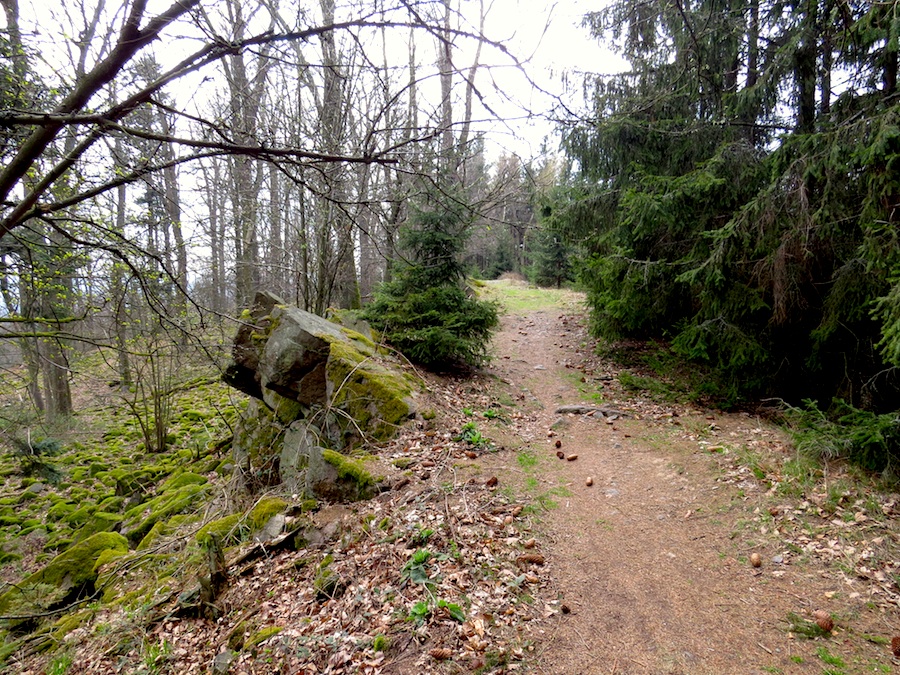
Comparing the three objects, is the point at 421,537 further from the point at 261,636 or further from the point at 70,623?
the point at 70,623

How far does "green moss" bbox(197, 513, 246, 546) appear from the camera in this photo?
4.45 m

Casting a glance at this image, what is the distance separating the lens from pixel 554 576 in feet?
10.8

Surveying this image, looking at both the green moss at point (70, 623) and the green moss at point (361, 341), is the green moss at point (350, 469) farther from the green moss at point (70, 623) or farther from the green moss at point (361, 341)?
the green moss at point (70, 623)

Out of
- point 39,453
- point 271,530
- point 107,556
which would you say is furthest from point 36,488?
point 271,530

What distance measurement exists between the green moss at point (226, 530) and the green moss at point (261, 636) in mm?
1357

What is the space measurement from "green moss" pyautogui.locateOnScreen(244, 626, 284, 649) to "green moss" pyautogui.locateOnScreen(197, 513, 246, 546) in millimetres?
1357

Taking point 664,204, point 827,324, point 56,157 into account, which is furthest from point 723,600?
point 56,157

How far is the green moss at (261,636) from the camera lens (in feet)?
10.2

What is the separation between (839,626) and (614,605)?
1.29 m

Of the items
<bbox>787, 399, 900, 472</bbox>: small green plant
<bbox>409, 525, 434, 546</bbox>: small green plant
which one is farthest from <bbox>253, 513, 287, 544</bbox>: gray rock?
<bbox>787, 399, 900, 472</bbox>: small green plant

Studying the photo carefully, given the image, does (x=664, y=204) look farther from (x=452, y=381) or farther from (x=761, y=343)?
(x=452, y=381)

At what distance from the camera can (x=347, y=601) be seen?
318cm

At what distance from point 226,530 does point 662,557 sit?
4192 millimetres

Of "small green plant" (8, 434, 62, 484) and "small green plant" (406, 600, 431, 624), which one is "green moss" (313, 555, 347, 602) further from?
"small green plant" (8, 434, 62, 484)
